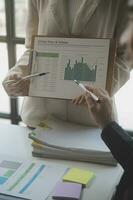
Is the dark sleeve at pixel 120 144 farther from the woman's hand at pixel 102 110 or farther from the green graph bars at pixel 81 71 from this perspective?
the green graph bars at pixel 81 71

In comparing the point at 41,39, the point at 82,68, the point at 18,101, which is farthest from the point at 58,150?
the point at 18,101

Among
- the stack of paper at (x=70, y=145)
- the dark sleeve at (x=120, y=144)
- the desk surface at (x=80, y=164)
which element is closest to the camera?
the dark sleeve at (x=120, y=144)

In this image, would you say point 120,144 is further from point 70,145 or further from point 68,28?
point 68,28

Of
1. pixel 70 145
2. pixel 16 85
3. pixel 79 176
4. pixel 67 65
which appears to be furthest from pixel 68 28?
pixel 79 176

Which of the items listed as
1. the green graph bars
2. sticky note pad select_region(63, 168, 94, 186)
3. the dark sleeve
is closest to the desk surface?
sticky note pad select_region(63, 168, 94, 186)

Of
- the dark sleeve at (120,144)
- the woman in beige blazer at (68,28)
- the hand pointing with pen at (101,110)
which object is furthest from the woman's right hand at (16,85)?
the dark sleeve at (120,144)

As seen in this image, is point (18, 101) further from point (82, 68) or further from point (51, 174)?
point (51, 174)

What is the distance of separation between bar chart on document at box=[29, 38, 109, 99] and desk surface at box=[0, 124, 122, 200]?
0.21 meters

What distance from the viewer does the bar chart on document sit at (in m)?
1.51

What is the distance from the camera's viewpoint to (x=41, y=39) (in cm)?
157

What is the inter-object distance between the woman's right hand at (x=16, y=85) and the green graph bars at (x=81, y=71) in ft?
0.58

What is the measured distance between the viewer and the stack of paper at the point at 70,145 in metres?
1.39

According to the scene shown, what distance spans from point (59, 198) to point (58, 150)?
0.30 meters

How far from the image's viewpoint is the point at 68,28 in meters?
1.57
